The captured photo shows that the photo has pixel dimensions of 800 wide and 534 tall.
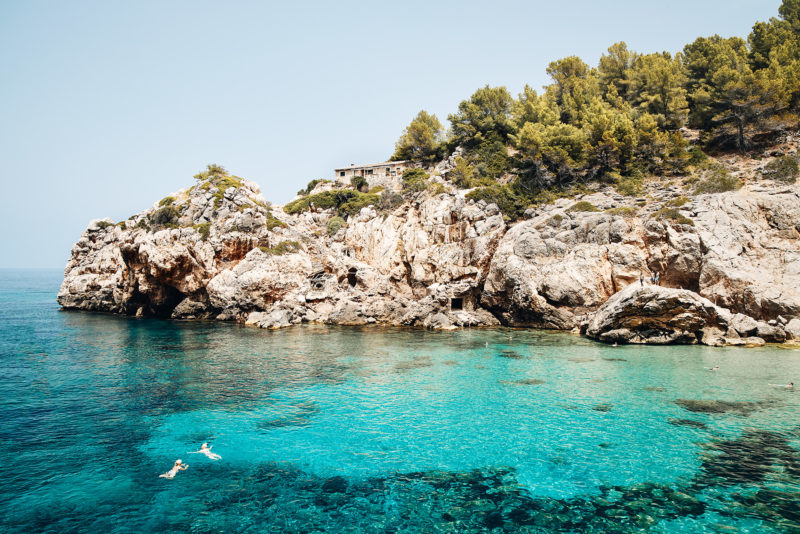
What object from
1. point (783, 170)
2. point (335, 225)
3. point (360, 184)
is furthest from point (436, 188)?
point (783, 170)

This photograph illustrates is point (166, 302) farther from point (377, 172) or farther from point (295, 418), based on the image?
point (295, 418)

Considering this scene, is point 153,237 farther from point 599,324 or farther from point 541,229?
point 599,324

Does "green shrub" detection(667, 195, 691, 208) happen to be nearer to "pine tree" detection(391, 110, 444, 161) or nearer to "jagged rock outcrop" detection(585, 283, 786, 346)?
"jagged rock outcrop" detection(585, 283, 786, 346)

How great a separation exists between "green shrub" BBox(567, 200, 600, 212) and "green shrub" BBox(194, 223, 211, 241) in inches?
1802

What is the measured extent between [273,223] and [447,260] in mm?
25211

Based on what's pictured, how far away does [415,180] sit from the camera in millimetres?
68250

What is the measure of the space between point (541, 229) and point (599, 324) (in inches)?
571

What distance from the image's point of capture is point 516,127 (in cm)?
6750

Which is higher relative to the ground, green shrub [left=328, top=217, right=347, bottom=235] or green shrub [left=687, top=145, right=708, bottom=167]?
green shrub [left=687, top=145, right=708, bottom=167]

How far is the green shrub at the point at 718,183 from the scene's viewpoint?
1694 inches

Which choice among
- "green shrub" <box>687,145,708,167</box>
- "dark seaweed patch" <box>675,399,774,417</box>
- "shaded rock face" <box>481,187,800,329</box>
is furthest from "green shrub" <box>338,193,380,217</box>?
"dark seaweed patch" <box>675,399,774,417</box>

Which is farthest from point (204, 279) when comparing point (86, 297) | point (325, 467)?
point (325, 467)

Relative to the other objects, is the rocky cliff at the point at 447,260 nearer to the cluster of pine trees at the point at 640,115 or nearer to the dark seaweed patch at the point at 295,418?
the cluster of pine trees at the point at 640,115

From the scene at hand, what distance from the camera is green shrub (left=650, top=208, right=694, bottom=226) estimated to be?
130ft
